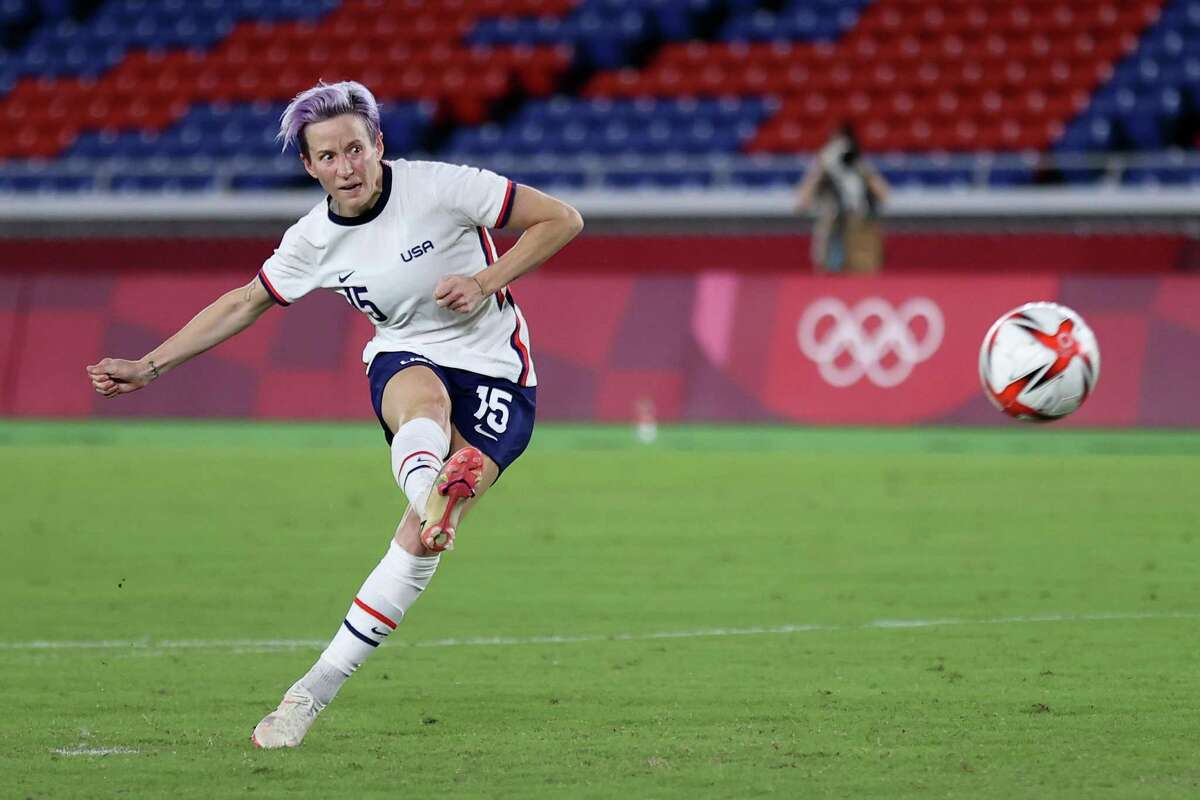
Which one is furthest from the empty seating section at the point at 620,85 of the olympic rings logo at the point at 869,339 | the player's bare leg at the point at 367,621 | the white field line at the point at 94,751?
the white field line at the point at 94,751

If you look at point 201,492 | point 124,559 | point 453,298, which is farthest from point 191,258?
point 453,298

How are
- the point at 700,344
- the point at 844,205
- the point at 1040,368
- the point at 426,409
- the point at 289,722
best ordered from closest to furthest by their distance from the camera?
the point at 289,722, the point at 426,409, the point at 1040,368, the point at 700,344, the point at 844,205

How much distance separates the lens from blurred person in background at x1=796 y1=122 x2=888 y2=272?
2142cm

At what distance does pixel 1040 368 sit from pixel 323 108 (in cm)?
334

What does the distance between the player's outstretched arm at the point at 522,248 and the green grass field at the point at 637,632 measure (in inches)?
55.8

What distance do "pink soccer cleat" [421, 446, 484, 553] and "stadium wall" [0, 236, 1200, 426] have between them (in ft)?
44.1

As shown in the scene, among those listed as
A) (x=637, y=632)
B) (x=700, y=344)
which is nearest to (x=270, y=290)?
(x=637, y=632)

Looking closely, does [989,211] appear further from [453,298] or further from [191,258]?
[453,298]

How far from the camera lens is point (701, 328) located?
20.1 metres

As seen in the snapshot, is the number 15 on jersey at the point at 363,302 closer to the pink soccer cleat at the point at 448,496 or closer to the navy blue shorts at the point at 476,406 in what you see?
the navy blue shorts at the point at 476,406

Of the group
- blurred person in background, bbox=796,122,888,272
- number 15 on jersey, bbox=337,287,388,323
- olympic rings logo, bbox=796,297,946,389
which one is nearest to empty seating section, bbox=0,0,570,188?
blurred person in background, bbox=796,122,888,272

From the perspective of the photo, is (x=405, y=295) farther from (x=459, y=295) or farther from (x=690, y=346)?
(x=690, y=346)

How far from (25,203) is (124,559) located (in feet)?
57.6

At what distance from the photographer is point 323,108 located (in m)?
6.69
